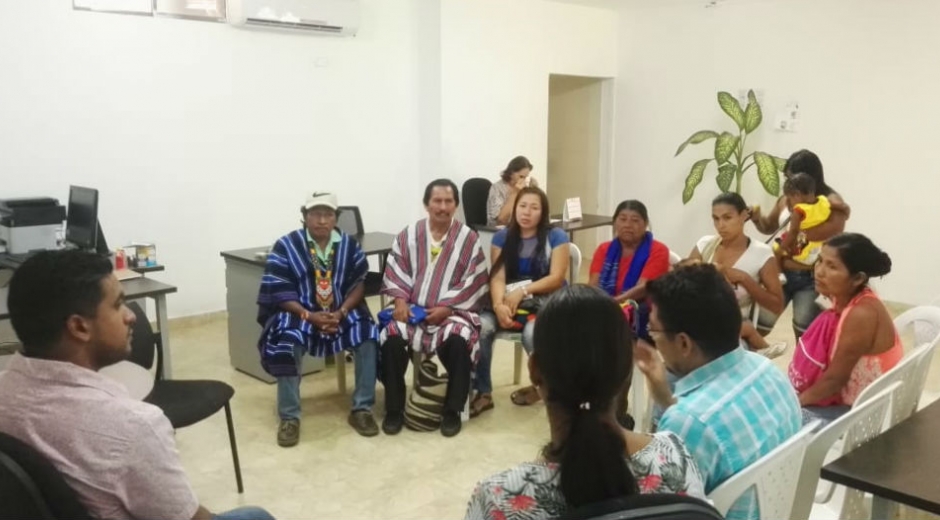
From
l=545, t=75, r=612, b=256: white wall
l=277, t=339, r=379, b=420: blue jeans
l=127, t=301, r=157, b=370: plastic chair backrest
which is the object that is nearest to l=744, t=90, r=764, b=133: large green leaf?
l=545, t=75, r=612, b=256: white wall

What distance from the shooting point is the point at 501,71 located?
6.40 metres

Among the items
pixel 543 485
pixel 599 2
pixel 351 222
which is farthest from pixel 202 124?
pixel 543 485

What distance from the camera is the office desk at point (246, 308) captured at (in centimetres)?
405

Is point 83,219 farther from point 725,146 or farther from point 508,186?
point 725,146

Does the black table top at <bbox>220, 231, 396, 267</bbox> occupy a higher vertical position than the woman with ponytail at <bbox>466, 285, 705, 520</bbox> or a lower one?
lower

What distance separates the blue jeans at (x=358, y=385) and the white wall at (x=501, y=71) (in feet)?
9.56

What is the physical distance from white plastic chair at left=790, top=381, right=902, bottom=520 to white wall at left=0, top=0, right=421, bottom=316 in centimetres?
437

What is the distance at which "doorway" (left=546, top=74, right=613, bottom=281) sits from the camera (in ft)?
24.7

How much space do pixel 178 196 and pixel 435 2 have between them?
2449mm

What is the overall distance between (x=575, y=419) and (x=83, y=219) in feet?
11.4

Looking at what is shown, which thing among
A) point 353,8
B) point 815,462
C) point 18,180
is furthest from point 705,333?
point 353,8

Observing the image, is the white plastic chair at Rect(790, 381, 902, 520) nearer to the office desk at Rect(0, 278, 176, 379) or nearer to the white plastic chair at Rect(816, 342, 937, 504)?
the white plastic chair at Rect(816, 342, 937, 504)

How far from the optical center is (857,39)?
226 inches

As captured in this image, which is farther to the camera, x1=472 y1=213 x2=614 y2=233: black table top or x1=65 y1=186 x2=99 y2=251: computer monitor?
x1=472 y1=213 x2=614 y2=233: black table top
